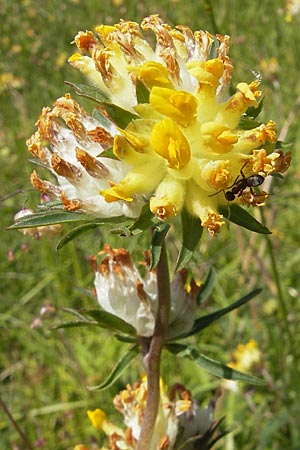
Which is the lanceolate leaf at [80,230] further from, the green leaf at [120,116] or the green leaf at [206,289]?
the green leaf at [206,289]

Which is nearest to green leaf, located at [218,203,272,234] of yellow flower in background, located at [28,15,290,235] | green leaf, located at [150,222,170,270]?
yellow flower in background, located at [28,15,290,235]

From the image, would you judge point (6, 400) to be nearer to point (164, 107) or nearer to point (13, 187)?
point (13, 187)

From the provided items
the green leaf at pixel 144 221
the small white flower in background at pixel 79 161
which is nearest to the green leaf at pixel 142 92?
the small white flower in background at pixel 79 161

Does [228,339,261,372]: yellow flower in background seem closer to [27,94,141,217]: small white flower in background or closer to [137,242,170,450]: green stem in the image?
[137,242,170,450]: green stem

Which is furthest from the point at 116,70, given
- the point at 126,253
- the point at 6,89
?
the point at 6,89

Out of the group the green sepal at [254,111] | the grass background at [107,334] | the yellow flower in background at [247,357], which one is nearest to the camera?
the green sepal at [254,111]

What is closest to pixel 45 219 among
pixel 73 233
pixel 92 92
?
pixel 73 233
